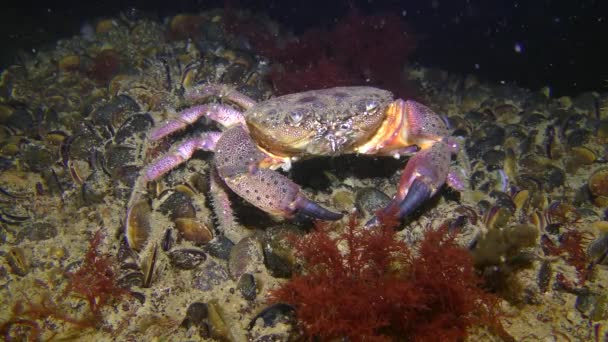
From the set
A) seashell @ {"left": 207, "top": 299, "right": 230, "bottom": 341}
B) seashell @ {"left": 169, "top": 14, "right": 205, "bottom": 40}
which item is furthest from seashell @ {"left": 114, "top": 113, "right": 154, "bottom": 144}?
seashell @ {"left": 169, "top": 14, "right": 205, "bottom": 40}

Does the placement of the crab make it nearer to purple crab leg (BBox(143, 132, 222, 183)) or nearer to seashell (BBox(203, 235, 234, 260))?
purple crab leg (BBox(143, 132, 222, 183))

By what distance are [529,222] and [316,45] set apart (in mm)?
6799

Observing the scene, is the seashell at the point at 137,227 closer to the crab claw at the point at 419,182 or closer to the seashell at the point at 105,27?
the crab claw at the point at 419,182

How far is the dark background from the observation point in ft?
30.3

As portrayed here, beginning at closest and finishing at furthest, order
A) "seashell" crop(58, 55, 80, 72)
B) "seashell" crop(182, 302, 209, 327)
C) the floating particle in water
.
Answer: "seashell" crop(182, 302, 209, 327) → "seashell" crop(58, 55, 80, 72) → the floating particle in water

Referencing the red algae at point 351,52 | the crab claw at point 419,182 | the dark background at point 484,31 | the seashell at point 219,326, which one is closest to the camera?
the seashell at point 219,326

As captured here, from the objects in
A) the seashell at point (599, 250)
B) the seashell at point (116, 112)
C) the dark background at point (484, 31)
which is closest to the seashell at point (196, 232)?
the seashell at point (116, 112)

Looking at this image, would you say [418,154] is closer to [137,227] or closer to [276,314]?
[276,314]

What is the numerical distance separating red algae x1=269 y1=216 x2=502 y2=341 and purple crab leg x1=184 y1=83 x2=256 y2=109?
10.2 ft

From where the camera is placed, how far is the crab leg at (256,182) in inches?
145

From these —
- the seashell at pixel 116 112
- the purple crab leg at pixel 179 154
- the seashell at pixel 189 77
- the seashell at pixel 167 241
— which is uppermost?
the seashell at pixel 189 77

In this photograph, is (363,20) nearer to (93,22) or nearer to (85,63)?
(85,63)

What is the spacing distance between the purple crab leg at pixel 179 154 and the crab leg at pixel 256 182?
45cm

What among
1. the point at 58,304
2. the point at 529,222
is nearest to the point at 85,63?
the point at 58,304
